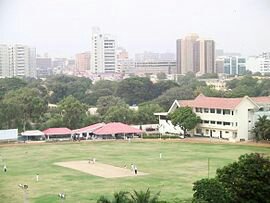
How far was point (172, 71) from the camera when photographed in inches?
1991

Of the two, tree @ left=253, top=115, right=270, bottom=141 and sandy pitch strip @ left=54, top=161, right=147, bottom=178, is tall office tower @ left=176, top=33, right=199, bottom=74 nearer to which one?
tree @ left=253, top=115, right=270, bottom=141

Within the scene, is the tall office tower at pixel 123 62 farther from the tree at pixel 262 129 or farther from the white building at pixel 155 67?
the tree at pixel 262 129

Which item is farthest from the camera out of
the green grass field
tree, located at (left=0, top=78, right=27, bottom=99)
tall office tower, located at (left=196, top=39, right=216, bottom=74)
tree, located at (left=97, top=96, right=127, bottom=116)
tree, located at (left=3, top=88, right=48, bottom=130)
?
tall office tower, located at (left=196, top=39, right=216, bottom=74)

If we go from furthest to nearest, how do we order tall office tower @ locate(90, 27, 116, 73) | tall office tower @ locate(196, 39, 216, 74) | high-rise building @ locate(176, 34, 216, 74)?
high-rise building @ locate(176, 34, 216, 74) → tall office tower @ locate(196, 39, 216, 74) → tall office tower @ locate(90, 27, 116, 73)

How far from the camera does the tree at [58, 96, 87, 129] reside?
671 inches

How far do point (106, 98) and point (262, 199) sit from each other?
1552 centimetres

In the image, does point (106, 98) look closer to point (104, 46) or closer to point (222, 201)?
point (222, 201)

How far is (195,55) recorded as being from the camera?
47.5 metres

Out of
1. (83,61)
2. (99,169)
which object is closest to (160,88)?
(99,169)

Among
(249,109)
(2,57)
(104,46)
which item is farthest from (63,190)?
(104,46)

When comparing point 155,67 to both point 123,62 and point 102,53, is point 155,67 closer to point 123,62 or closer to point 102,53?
point 123,62

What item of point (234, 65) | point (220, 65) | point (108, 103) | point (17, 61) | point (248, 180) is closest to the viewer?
point (248, 180)

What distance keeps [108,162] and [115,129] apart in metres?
4.45

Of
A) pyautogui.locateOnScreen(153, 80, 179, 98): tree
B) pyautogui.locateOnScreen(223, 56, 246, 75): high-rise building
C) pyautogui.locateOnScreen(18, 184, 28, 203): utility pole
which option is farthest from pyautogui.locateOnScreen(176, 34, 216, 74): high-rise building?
pyautogui.locateOnScreen(18, 184, 28, 203): utility pole
